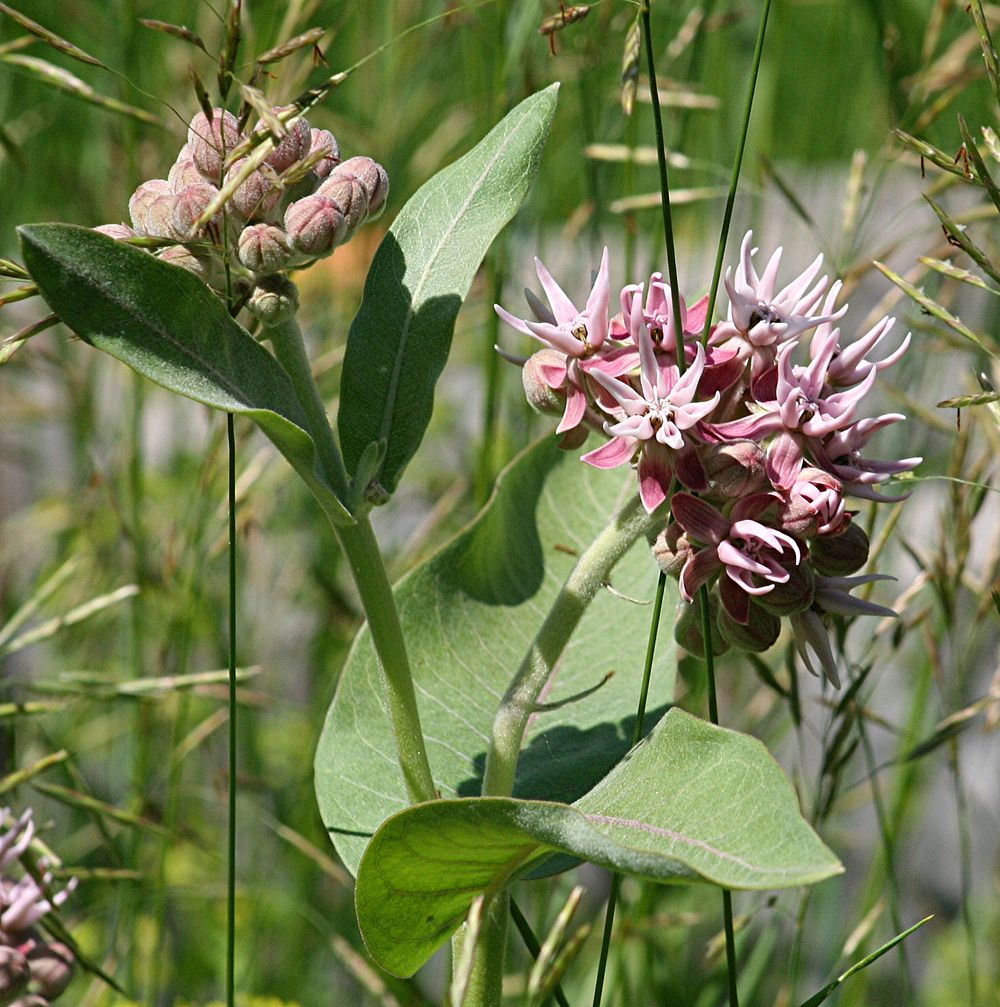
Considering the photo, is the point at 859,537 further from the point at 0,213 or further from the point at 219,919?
the point at 0,213

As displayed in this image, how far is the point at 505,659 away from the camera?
911 mm

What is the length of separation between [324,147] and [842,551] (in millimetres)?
387

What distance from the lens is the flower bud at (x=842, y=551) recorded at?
2.30 feet

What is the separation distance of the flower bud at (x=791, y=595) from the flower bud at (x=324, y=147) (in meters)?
0.36

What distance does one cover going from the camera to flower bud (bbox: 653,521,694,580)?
2.28 feet

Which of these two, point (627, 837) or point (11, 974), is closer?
point (627, 837)

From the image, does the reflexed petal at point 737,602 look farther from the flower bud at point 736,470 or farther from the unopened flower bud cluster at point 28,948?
the unopened flower bud cluster at point 28,948

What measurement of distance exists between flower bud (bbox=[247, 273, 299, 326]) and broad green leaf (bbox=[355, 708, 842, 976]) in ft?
0.93

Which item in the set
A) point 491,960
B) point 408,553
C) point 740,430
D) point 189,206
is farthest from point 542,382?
point 408,553

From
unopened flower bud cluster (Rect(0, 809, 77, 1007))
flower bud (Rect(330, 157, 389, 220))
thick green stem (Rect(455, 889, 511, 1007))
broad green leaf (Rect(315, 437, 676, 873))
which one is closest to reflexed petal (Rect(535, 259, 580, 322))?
flower bud (Rect(330, 157, 389, 220))

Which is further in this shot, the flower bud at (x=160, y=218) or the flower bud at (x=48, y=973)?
the flower bud at (x=48, y=973)

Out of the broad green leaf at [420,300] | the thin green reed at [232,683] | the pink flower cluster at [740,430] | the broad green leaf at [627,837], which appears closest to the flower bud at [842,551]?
the pink flower cluster at [740,430]

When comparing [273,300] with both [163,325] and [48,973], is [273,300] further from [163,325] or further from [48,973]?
[48,973]

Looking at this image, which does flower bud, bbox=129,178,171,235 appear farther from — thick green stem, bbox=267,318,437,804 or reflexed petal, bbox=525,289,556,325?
reflexed petal, bbox=525,289,556,325
